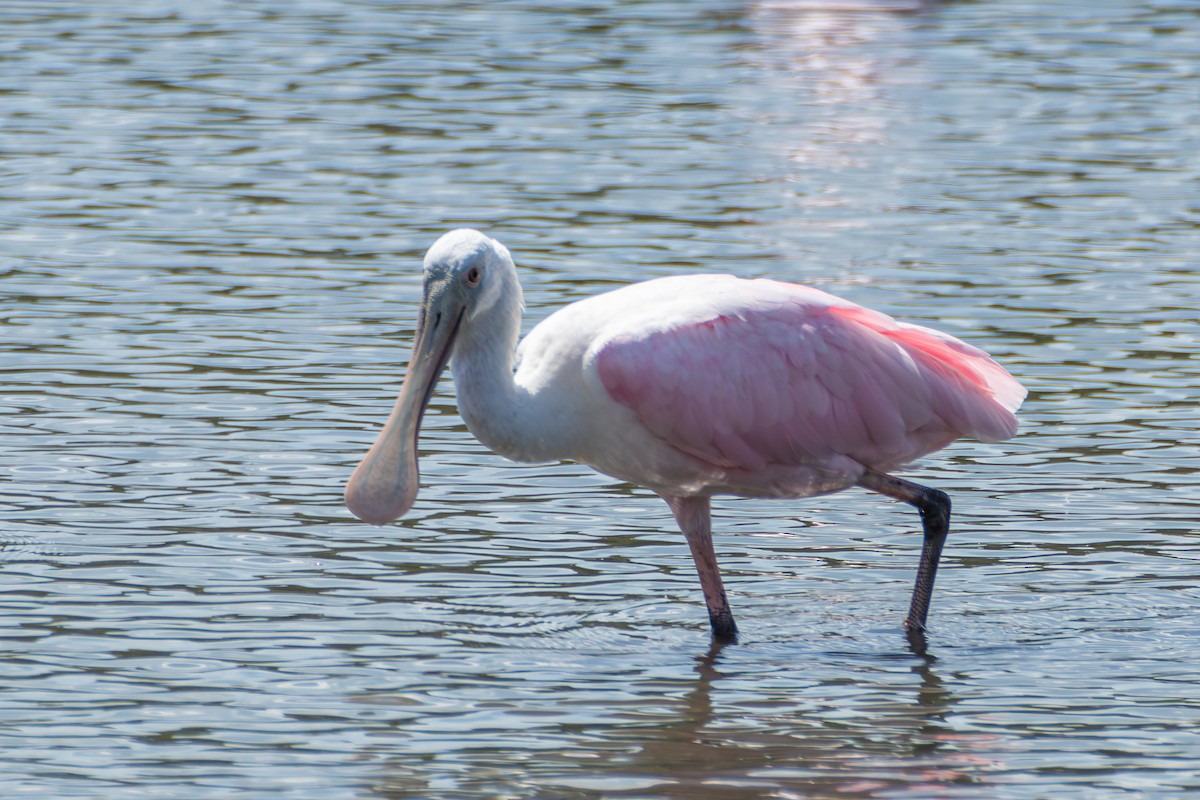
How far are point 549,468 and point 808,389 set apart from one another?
2275 mm

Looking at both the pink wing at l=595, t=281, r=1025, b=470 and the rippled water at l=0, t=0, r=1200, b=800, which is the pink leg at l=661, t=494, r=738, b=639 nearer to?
the rippled water at l=0, t=0, r=1200, b=800

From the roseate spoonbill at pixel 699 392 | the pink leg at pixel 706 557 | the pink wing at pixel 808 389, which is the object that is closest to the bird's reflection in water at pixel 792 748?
the pink leg at pixel 706 557

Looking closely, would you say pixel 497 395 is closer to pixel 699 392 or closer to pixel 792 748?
pixel 699 392

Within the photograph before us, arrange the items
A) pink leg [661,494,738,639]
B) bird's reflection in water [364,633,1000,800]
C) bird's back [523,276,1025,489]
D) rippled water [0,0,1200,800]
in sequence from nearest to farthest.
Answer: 1. bird's reflection in water [364,633,1000,800]
2. rippled water [0,0,1200,800]
3. bird's back [523,276,1025,489]
4. pink leg [661,494,738,639]

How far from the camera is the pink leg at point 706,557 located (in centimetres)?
766

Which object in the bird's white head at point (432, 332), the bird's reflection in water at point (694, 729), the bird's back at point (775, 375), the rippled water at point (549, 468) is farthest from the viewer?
the bird's back at point (775, 375)

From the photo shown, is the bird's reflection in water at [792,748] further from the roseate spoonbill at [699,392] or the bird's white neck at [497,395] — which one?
the bird's white neck at [497,395]

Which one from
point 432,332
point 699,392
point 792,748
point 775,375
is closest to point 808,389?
point 775,375

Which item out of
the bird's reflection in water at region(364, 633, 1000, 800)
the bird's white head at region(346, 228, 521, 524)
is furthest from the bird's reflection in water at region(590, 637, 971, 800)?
the bird's white head at region(346, 228, 521, 524)

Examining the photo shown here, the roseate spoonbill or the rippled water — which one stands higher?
the roseate spoonbill

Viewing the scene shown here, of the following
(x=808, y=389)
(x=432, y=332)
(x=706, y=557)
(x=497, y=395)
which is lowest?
(x=706, y=557)

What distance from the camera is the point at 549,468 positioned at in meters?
9.79

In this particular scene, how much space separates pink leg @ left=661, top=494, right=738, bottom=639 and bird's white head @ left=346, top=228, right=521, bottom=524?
2.93 feet

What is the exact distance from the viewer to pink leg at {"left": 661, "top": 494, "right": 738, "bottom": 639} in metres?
7.66
